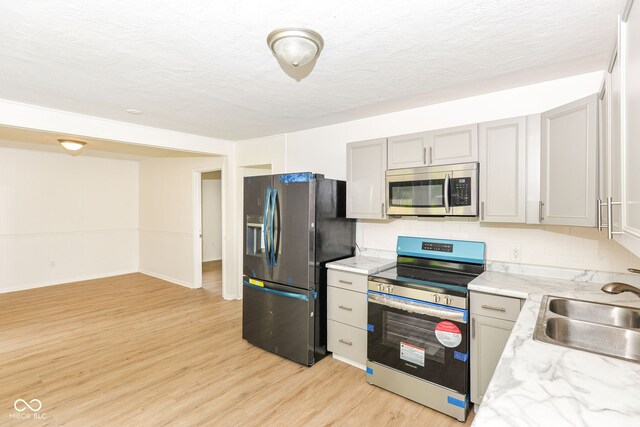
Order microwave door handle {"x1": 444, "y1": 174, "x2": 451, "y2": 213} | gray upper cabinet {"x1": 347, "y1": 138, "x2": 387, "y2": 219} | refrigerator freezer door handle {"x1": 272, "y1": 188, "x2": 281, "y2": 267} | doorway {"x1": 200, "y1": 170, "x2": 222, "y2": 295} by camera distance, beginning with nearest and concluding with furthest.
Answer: microwave door handle {"x1": 444, "y1": 174, "x2": 451, "y2": 213}, gray upper cabinet {"x1": 347, "y1": 138, "x2": 387, "y2": 219}, refrigerator freezer door handle {"x1": 272, "y1": 188, "x2": 281, "y2": 267}, doorway {"x1": 200, "y1": 170, "x2": 222, "y2": 295}

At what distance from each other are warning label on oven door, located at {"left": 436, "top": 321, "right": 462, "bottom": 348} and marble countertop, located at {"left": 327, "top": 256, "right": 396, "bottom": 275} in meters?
0.72

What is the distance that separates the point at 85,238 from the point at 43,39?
5.70 metres

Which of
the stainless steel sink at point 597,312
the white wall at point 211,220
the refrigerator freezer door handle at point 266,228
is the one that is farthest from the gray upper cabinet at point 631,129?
the white wall at point 211,220

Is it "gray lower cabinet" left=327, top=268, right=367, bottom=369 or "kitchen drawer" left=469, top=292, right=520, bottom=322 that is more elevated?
"kitchen drawer" left=469, top=292, right=520, bottom=322

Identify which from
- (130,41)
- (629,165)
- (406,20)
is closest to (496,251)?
(629,165)

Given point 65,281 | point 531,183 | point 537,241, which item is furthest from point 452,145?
point 65,281

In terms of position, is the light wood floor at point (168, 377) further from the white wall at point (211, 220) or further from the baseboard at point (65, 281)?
the white wall at point (211, 220)

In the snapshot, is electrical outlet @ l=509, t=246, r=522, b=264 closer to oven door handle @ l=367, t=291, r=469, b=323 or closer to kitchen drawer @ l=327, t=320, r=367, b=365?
oven door handle @ l=367, t=291, r=469, b=323

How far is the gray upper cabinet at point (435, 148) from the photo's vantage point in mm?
2533

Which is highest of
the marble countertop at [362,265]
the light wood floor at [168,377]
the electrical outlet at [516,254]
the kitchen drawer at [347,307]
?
the electrical outlet at [516,254]

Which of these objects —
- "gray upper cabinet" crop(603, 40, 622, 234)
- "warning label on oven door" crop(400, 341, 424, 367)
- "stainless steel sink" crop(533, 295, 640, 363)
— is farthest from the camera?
"warning label on oven door" crop(400, 341, 424, 367)

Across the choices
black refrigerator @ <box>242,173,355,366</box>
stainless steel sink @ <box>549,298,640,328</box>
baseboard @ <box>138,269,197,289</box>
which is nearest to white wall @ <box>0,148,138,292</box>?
baseboard @ <box>138,269,197,289</box>

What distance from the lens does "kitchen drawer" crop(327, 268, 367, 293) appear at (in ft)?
9.47

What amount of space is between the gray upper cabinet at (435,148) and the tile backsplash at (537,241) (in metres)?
0.60
